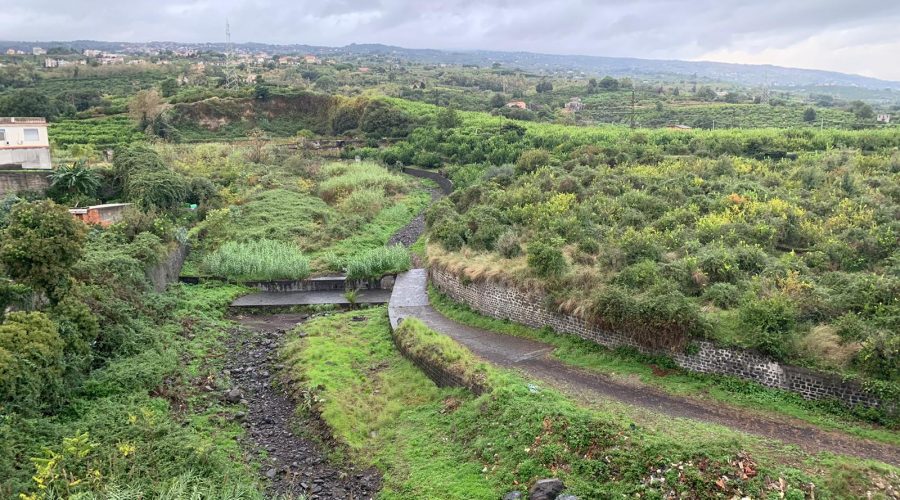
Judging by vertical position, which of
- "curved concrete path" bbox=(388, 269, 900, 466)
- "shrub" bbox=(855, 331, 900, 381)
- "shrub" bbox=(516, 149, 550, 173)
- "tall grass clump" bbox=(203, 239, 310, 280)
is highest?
"shrub" bbox=(516, 149, 550, 173)

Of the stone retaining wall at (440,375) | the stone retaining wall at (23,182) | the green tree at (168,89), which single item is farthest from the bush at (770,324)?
the green tree at (168,89)

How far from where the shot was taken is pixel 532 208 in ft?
71.4

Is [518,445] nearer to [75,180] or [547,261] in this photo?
[547,261]

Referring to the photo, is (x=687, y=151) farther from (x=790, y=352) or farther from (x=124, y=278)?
(x=124, y=278)

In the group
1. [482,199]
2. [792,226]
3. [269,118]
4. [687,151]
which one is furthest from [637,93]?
[792,226]

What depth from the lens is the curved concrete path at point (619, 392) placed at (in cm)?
1045

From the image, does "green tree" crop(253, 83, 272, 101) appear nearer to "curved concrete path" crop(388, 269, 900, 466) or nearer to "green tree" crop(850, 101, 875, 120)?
"curved concrete path" crop(388, 269, 900, 466)

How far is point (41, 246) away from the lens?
14.1m

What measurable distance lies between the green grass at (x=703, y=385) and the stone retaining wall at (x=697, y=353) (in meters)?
0.16

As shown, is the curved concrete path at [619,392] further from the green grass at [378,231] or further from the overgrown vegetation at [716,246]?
the green grass at [378,231]

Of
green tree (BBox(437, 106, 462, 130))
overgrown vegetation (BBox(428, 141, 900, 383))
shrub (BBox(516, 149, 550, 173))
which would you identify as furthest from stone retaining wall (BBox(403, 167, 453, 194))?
overgrown vegetation (BBox(428, 141, 900, 383))

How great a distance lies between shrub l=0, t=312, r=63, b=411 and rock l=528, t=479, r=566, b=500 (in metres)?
9.41

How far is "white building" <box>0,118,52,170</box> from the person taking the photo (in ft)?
107

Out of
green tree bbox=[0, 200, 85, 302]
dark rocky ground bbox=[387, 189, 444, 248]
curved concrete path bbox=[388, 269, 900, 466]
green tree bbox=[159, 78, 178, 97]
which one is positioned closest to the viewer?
curved concrete path bbox=[388, 269, 900, 466]
